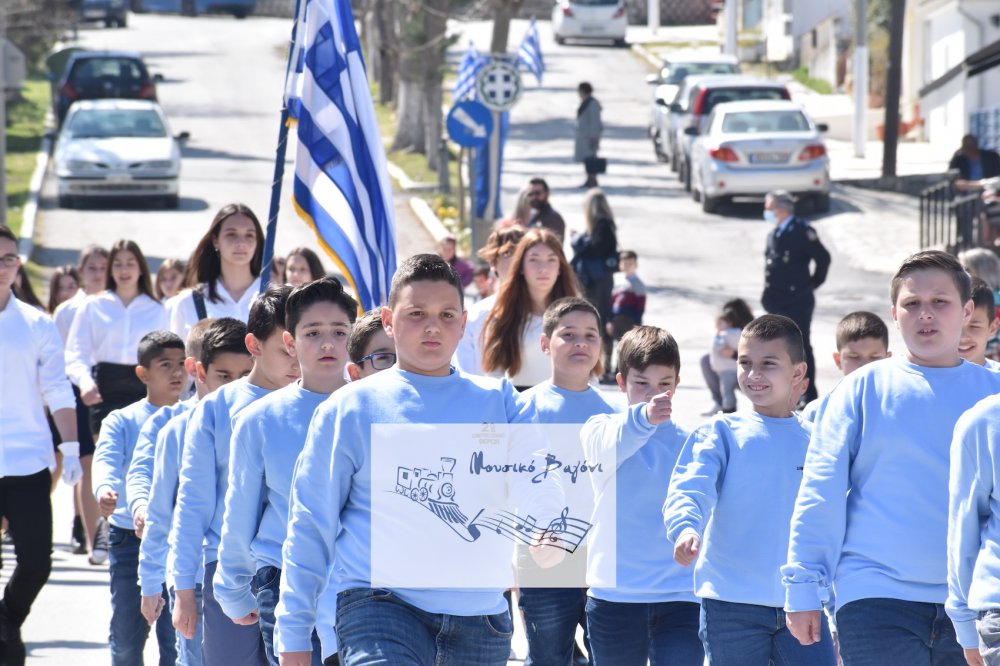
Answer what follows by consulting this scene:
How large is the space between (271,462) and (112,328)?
527 centimetres

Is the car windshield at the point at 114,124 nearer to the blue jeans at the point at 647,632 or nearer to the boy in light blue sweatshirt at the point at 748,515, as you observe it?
the blue jeans at the point at 647,632

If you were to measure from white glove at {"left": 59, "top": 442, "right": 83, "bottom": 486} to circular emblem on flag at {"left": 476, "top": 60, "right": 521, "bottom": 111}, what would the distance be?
13.0 m

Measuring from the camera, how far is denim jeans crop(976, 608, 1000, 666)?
470cm

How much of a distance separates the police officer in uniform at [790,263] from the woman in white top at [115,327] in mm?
6301

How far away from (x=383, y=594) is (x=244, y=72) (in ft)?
148

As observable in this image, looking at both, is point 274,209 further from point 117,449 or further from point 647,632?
point 647,632

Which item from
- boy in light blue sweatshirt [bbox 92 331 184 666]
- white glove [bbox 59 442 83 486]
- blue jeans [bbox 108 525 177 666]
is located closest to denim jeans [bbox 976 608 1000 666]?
boy in light blue sweatshirt [bbox 92 331 184 666]

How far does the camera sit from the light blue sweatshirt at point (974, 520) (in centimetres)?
476

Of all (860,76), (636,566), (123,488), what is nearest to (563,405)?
(636,566)

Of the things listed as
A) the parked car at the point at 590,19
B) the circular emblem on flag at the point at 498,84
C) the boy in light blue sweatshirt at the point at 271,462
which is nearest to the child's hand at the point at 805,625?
the boy in light blue sweatshirt at the point at 271,462

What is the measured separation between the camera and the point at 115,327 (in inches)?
414

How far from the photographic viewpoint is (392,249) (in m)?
Result: 8.90

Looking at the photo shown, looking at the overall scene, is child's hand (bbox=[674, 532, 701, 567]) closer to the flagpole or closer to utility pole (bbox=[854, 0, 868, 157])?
the flagpole

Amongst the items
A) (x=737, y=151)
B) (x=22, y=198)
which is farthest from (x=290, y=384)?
(x=22, y=198)
